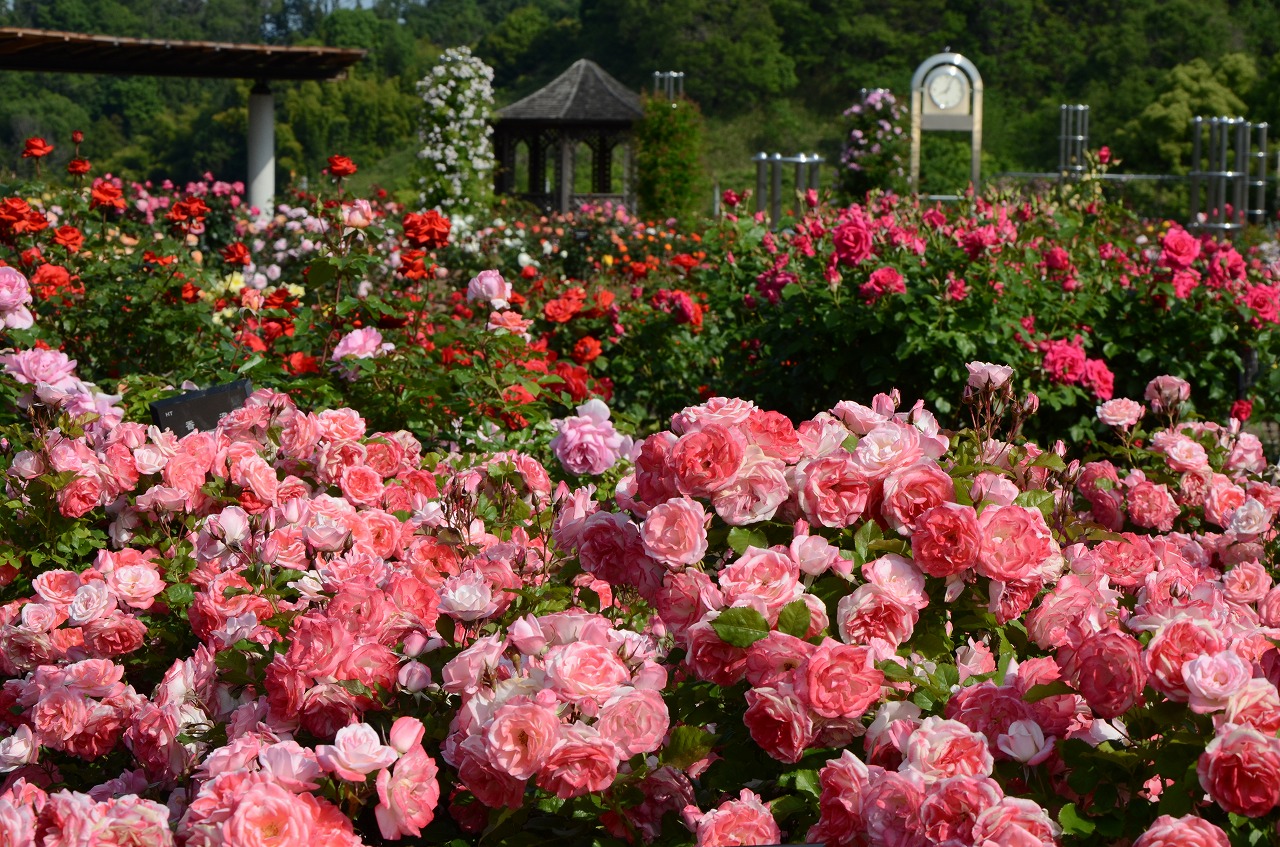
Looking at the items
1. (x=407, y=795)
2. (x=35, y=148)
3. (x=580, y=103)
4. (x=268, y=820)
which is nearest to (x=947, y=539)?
(x=407, y=795)

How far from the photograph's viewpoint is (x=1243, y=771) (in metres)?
0.98

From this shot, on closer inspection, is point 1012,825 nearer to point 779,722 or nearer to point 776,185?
point 779,722

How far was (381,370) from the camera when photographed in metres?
3.17

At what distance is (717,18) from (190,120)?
18.4m

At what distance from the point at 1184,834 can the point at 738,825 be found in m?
0.37

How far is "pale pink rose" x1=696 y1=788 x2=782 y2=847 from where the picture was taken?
1.15m

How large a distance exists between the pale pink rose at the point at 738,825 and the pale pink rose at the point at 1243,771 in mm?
369

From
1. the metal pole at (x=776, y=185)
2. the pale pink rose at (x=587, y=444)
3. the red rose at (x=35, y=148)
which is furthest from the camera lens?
the metal pole at (x=776, y=185)

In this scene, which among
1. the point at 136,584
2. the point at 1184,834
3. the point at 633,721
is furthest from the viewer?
the point at 136,584

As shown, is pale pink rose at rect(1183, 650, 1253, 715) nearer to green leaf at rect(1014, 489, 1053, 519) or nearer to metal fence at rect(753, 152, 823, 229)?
green leaf at rect(1014, 489, 1053, 519)

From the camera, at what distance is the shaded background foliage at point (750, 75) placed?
31.3 meters

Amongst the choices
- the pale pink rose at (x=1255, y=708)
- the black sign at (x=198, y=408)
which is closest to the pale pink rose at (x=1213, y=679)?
the pale pink rose at (x=1255, y=708)

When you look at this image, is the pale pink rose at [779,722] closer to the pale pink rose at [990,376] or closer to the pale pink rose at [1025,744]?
the pale pink rose at [1025,744]

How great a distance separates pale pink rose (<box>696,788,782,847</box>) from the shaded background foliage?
26.9 meters
